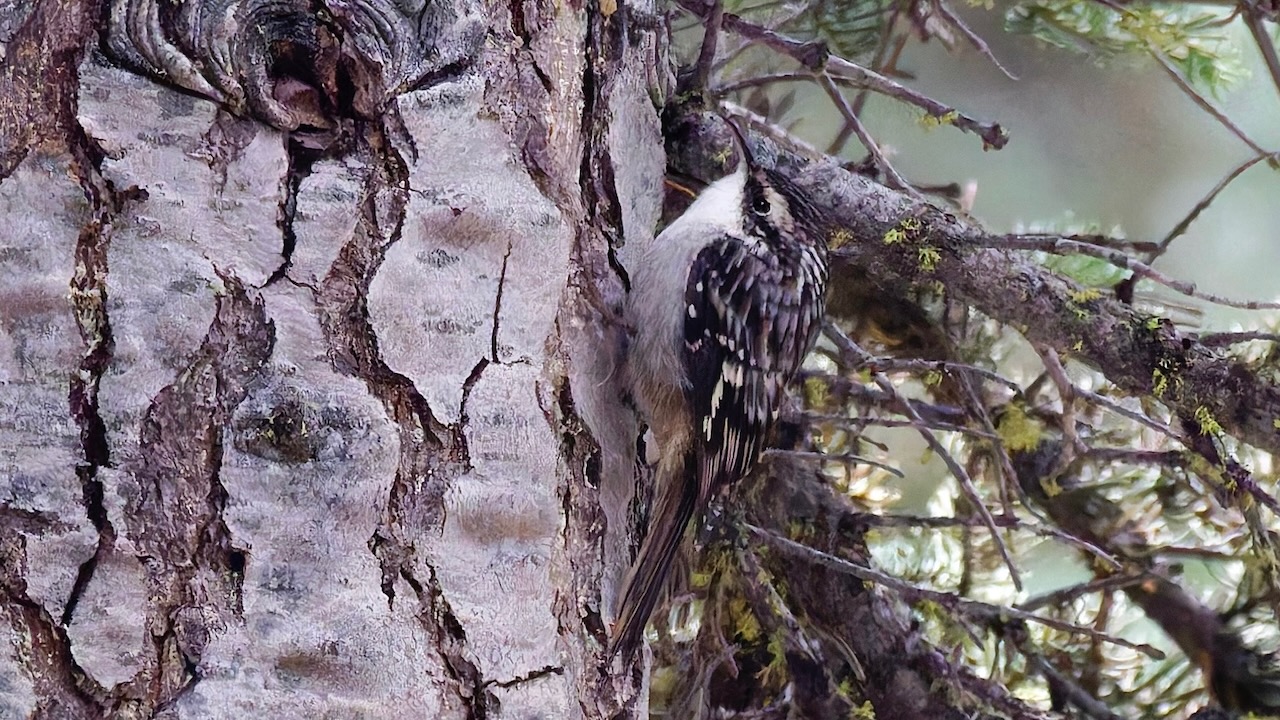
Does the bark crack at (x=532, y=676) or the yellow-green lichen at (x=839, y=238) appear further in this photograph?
the yellow-green lichen at (x=839, y=238)

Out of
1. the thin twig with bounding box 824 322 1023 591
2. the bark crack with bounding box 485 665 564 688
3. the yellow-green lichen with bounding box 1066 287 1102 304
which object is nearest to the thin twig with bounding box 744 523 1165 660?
the thin twig with bounding box 824 322 1023 591

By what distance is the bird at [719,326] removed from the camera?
1.44 meters

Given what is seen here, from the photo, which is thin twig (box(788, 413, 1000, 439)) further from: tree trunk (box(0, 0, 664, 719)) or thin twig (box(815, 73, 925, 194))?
tree trunk (box(0, 0, 664, 719))

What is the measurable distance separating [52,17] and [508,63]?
42 centimetres

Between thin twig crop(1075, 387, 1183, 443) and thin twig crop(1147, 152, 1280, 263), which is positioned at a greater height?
thin twig crop(1147, 152, 1280, 263)

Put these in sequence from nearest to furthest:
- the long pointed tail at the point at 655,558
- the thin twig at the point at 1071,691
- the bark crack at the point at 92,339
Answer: the bark crack at the point at 92,339, the long pointed tail at the point at 655,558, the thin twig at the point at 1071,691

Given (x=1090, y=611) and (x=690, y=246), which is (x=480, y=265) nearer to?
(x=690, y=246)

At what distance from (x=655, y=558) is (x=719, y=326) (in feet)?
1.40

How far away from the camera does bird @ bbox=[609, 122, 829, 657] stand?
1.44 meters

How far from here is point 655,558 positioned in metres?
1.31

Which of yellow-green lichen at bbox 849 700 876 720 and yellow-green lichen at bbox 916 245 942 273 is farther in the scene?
yellow-green lichen at bbox 849 700 876 720

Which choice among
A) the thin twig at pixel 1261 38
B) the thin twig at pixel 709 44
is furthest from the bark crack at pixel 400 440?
the thin twig at pixel 1261 38

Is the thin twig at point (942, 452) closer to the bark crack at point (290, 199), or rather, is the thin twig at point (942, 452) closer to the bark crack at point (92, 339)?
the bark crack at point (290, 199)

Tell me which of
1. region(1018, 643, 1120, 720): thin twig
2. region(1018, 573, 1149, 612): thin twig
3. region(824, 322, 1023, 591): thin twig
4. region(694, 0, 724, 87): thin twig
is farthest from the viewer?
region(1018, 643, 1120, 720): thin twig
